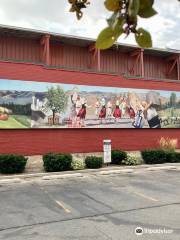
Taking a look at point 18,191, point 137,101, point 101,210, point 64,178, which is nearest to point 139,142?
point 137,101

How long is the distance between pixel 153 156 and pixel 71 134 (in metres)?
4.84

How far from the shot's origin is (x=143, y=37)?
165cm

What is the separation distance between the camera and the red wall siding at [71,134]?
23000 mm

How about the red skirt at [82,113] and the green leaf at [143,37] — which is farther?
the red skirt at [82,113]

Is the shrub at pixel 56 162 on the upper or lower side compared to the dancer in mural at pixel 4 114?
lower

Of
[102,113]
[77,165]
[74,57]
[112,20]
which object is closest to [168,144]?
[102,113]

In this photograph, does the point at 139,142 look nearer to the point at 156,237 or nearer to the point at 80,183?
the point at 80,183

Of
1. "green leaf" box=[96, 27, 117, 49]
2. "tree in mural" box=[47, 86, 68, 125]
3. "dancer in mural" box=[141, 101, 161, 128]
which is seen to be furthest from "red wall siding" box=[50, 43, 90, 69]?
"green leaf" box=[96, 27, 117, 49]

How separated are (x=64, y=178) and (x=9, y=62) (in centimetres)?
776

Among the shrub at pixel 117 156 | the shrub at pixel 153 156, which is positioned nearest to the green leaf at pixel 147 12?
the shrub at pixel 117 156

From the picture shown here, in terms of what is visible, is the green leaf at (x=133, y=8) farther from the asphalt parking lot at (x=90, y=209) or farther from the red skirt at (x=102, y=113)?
the red skirt at (x=102, y=113)

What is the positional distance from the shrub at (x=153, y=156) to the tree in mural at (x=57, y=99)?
529 centimetres

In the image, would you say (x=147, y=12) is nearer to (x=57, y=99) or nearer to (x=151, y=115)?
(x=57, y=99)

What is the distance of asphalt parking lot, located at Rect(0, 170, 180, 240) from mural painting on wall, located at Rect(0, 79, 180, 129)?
20.8ft
